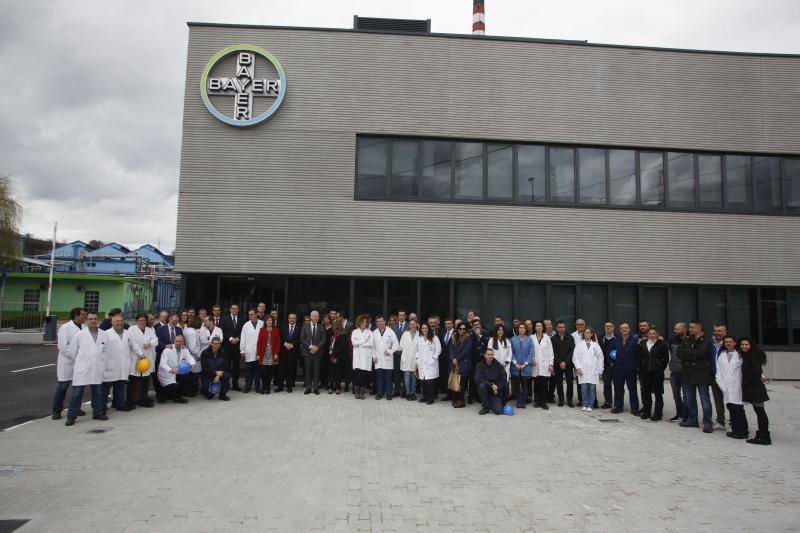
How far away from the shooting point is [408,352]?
1148 centimetres

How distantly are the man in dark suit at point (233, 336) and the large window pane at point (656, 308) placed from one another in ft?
35.7

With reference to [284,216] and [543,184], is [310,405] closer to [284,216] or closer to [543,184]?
[284,216]

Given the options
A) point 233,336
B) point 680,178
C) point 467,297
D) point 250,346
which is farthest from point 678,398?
point 233,336

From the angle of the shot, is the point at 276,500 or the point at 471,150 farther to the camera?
the point at 471,150

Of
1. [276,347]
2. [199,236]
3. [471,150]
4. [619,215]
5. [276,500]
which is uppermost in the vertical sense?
[471,150]

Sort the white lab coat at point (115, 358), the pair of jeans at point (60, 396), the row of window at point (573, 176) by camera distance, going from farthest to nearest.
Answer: the row of window at point (573, 176)
the white lab coat at point (115, 358)
the pair of jeans at point (60, 396)

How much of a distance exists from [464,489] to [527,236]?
9599mm

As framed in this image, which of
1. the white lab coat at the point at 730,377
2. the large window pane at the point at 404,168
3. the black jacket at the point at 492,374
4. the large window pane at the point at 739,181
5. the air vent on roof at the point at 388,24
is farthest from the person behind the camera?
the air vent on roof at the point at 388,24

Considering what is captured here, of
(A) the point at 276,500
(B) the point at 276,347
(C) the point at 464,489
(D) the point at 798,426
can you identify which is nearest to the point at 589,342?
(D) the point at 798,426

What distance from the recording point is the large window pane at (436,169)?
1435 cm

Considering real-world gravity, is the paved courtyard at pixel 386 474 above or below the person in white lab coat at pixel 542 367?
below

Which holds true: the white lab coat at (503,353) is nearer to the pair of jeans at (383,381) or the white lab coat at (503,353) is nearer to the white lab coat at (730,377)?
the pair of jeans at (383,381)

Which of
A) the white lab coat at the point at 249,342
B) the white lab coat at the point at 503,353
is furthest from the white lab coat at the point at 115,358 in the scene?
the white lab coat at the point at 503,353

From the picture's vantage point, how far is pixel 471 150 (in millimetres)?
14586
